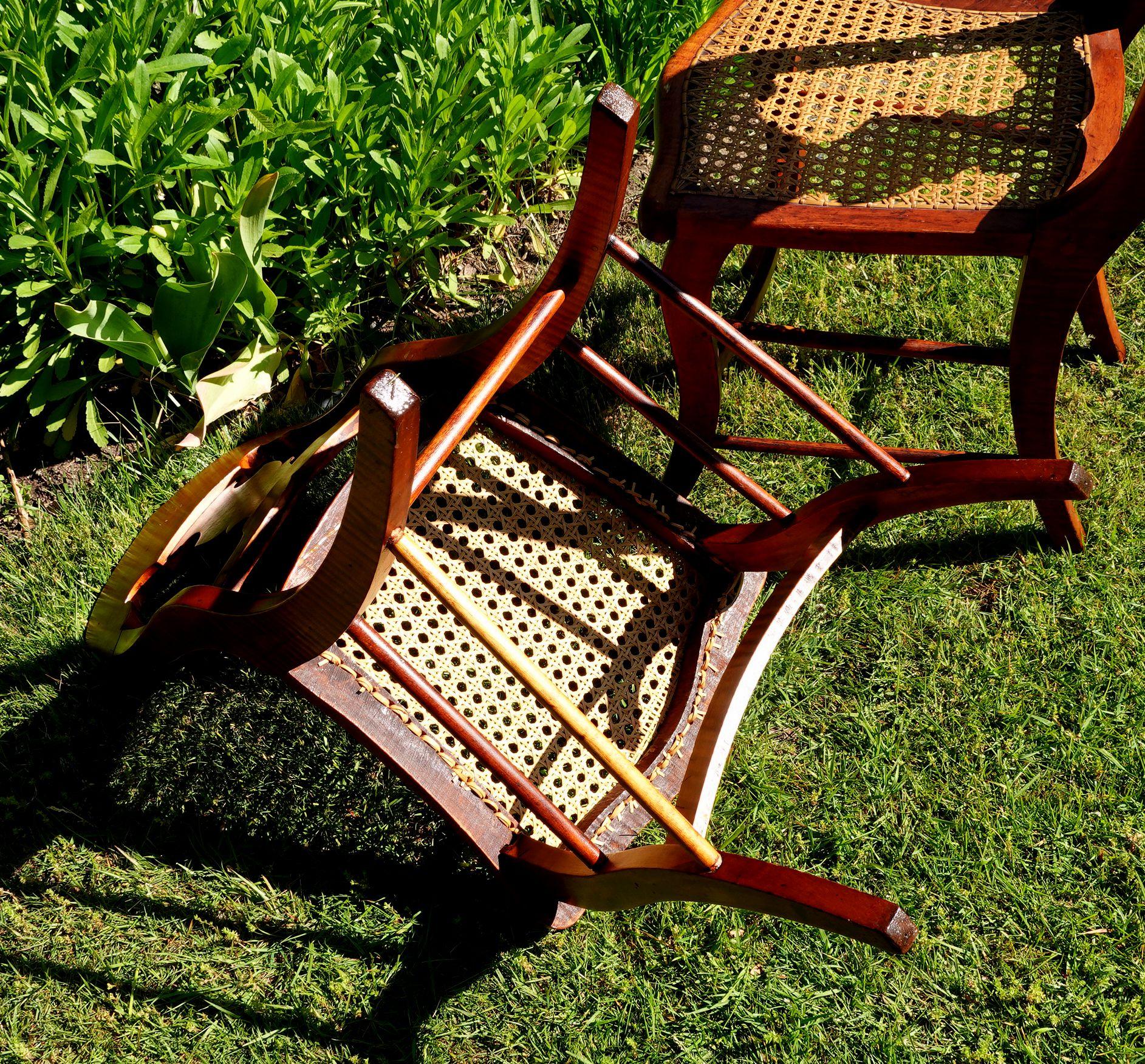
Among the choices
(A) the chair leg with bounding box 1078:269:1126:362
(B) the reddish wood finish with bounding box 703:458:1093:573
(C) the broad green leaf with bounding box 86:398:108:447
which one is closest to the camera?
(B) the reddish wood finish with bounding box 703:458:1093:573

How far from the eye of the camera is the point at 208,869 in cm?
178

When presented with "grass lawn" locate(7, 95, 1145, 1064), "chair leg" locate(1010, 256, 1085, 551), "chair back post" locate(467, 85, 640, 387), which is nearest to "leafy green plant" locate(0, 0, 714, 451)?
"grass lawn" locate(7, 95, 1145, 1064)

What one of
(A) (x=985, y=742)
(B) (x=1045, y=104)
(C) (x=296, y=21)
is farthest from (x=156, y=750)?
(B) (x=1045, y=104)

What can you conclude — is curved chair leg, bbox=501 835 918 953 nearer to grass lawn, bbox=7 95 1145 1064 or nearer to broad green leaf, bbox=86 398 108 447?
grass lawn, bbox=7 95 1145 1064

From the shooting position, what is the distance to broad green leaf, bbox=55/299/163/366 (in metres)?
1.80

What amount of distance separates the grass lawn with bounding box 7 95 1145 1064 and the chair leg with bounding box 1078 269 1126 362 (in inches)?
18.0

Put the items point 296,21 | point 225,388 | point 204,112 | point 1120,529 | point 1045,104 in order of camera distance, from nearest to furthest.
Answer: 1. point 1045,104
2. point 204,112
3. point 296,21
4. point 225,388
5. point 1120,529

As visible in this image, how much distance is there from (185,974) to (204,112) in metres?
1.48

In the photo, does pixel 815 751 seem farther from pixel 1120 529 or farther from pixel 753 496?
pixel 1120 529

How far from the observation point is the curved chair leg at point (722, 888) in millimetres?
884

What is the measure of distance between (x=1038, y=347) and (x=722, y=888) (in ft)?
3.66

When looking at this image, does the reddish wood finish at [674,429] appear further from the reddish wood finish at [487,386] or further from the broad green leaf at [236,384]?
the broad green leaf at [236,384]

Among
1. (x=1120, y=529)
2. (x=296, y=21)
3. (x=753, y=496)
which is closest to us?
(x=753, y=496)

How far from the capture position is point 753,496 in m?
1.52
